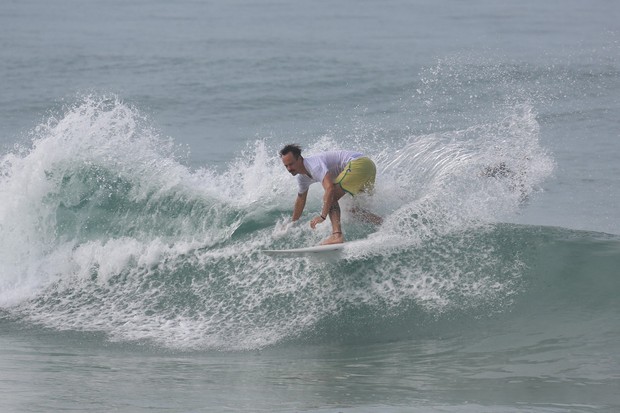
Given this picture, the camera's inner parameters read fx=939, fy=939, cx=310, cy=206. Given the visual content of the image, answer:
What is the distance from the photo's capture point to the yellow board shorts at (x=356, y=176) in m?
9.23

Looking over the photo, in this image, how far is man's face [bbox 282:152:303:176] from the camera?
29.3ft

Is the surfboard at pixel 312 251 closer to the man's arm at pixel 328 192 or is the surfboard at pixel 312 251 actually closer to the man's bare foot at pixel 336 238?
the man's bare foot at pixel 336 238

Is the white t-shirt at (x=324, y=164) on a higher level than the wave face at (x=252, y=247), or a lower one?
higher

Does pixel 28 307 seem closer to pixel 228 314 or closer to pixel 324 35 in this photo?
pixel 228 314

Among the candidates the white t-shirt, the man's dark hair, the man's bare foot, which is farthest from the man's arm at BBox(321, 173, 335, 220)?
the man's dark hair

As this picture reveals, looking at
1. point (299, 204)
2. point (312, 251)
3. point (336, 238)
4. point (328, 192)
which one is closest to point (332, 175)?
point (328, 192)

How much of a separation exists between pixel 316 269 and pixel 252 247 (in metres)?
1.08

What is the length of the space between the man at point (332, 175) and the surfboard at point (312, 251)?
85mm

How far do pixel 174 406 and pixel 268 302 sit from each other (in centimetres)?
298

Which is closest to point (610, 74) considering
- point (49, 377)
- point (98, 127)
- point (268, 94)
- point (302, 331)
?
point (268, 94)

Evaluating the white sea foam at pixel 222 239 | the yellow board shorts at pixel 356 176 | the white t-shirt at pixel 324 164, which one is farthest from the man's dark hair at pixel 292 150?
the white sea foam at pixel 222 239

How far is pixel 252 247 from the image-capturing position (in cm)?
1030

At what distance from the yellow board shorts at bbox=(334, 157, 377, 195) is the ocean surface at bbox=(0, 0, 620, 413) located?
1.52ft

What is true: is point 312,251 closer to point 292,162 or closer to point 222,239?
point 292,162
